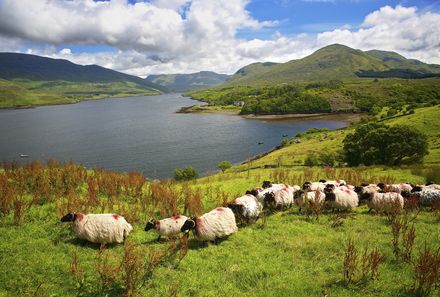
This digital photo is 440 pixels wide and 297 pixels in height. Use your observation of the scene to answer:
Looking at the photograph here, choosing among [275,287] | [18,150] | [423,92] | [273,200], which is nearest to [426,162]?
[273,200]

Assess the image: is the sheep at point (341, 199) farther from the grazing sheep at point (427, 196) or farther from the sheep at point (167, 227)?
the sheep at point (167, 227)

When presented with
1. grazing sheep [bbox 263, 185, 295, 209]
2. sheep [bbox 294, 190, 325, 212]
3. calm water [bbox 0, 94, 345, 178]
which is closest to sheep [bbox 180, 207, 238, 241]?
grazing sheep [bbox 263, 185, 295, 209]

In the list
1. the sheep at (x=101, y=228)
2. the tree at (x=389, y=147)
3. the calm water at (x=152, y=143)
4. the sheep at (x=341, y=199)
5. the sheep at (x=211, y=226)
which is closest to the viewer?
the sheep at (x=101, y=228)

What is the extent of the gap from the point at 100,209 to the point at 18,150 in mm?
96634

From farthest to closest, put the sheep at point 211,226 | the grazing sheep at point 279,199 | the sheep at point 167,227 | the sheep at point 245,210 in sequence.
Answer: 1. the grazing sheep at point 279,199
2. the sheep at point 245,210
3. the sheep at point 167,227
4. the sheep at point 211,226

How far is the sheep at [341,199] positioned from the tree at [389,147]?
104 ft

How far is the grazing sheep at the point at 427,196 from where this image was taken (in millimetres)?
18625

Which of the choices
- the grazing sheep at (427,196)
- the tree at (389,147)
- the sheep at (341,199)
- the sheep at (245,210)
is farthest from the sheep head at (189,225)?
the tree at (389,147)

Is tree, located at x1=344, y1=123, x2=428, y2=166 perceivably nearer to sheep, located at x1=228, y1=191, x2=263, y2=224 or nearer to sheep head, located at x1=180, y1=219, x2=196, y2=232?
sheep, located at x1=228, y1=191, x2=263, y2=224

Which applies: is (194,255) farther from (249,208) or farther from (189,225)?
(249,208)

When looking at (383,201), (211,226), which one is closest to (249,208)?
(211,226)

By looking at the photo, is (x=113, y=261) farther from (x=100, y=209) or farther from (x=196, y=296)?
(x=100, y=209)

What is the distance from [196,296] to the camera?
1008cm

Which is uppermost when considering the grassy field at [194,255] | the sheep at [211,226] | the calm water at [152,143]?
the sheep at [211,226]
